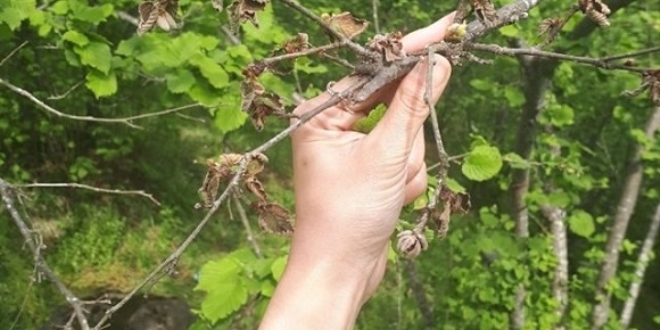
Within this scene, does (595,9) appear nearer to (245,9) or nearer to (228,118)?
(245,9)

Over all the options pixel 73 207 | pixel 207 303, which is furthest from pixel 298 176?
pixel 73 207

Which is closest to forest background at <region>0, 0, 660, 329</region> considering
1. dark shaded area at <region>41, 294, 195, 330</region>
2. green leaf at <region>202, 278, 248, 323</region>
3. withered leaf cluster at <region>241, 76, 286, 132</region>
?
green leaf at <region>202, 278, 248, 323</region>

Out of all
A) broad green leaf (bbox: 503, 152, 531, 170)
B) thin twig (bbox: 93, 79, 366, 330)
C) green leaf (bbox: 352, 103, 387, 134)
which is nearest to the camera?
thin twig (bbox: 93, 79, 366, 330)

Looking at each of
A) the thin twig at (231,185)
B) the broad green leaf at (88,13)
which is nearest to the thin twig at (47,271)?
the thin twig at (231,185)

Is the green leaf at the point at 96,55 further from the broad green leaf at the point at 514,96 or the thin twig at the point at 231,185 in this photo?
the broad green leaf at the point at 514,96

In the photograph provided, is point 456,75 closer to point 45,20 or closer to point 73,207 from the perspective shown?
point 73,207

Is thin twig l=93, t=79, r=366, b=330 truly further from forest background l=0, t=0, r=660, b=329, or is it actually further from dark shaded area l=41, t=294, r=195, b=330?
dark shaded area l=41, t=294, r=195, b=330
